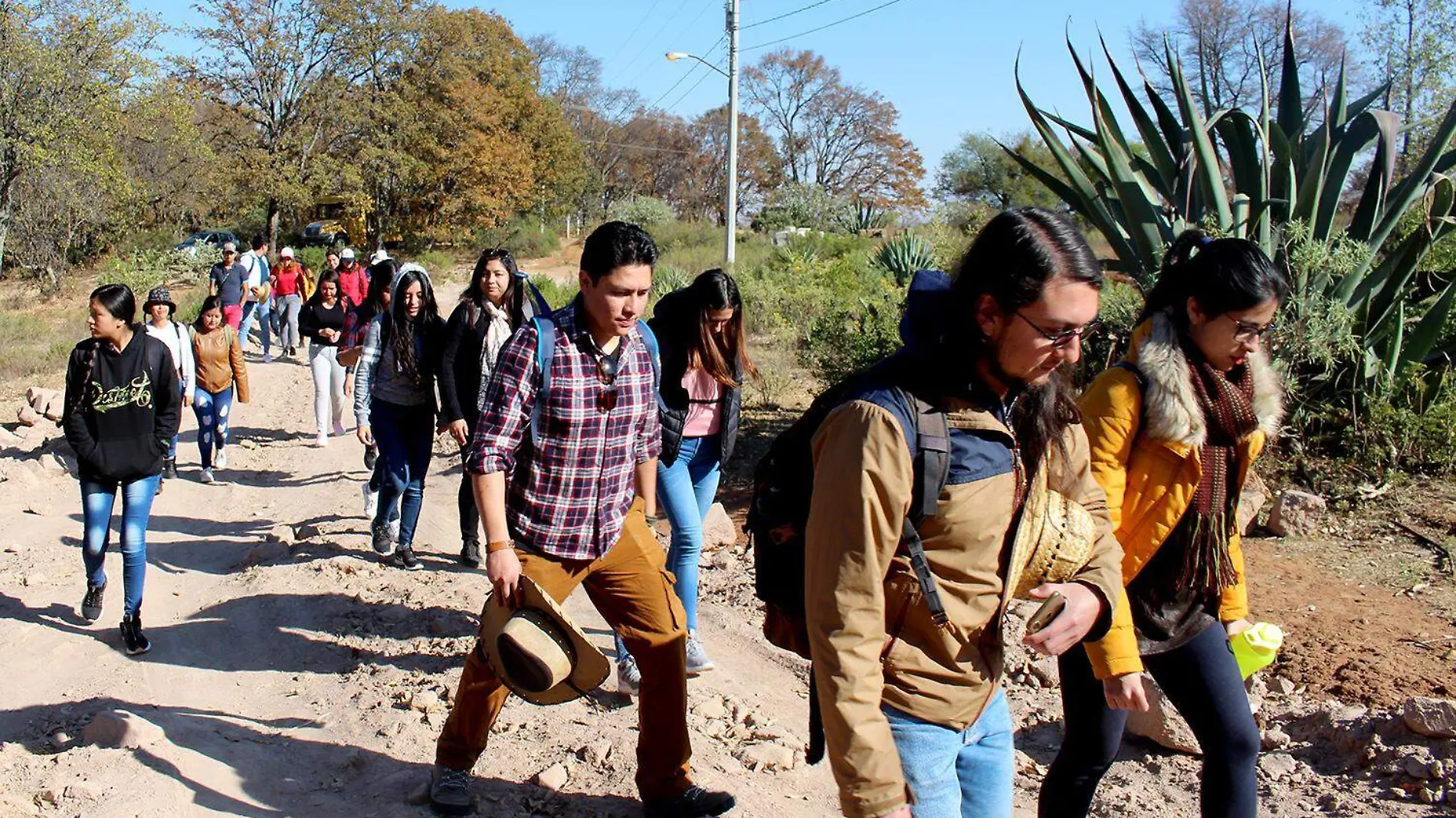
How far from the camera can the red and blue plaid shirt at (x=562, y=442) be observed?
138 inches

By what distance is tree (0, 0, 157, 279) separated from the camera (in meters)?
25.5

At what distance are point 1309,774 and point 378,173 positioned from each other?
120 ft

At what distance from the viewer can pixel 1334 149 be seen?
25.8 ft

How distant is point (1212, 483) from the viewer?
2982mm

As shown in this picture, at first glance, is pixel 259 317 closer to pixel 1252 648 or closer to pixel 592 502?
pixel 592 502

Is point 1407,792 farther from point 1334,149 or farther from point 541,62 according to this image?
point 541,62

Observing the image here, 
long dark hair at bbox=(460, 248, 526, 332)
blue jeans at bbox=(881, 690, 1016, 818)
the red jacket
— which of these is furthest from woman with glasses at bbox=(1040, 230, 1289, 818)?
the red jacket

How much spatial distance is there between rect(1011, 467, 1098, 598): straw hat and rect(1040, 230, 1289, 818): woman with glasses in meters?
0.50

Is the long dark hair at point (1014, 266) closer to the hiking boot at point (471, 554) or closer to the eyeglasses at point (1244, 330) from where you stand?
the eyeglasses at point (1244, 330)

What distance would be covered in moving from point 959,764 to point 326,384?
9.44m

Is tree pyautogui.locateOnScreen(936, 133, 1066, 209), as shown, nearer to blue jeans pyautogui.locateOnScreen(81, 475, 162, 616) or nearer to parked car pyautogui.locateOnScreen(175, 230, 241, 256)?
parked car pyautogui.locateOnScreen(175, 230, 241, 256)

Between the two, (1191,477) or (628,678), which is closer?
(1191,477)

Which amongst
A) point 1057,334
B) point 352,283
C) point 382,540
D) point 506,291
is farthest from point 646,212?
point 1057,334

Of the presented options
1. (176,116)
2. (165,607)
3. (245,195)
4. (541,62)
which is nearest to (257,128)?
(245,195)
